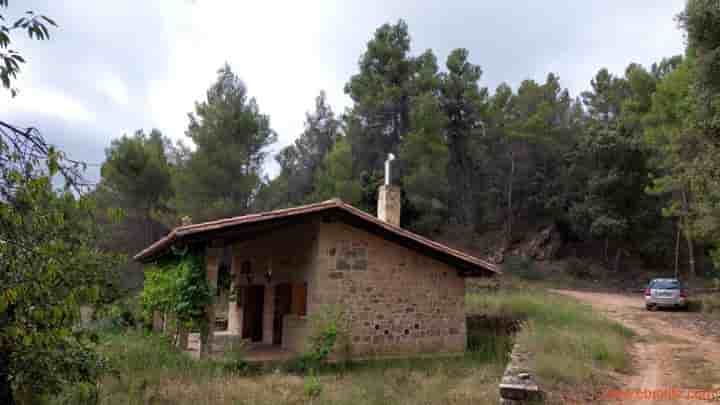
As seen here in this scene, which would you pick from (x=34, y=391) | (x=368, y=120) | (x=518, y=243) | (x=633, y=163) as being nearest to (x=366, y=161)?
(x=368, y=120)

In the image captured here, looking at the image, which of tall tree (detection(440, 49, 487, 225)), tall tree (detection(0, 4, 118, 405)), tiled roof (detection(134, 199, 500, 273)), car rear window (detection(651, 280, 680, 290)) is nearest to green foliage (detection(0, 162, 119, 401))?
tall tree (detection(0, 4, 118, 405))

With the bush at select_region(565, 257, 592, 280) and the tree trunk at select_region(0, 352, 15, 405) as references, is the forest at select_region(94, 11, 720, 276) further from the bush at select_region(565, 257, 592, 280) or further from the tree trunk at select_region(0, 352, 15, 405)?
the tree trunk at select_region(0, 352, 15, 405)

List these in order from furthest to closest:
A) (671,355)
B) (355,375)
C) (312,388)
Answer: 1. (671,355)
2. (355,375)
3. (312,388)

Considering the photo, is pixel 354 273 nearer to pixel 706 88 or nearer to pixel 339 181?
pixel 706 88

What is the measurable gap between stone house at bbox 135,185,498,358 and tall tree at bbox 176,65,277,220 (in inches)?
498

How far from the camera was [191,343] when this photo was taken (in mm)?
13414

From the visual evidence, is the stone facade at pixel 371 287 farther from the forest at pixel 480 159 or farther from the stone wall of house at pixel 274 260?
the forest at pixel 480 159

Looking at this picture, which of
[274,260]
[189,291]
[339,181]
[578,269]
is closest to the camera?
[189,291]

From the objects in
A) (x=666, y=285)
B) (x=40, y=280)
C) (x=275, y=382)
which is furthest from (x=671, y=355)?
(x=40, y=280)

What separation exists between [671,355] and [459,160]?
2842 cm

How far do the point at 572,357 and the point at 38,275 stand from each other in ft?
28.1

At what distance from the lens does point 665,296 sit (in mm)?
20984

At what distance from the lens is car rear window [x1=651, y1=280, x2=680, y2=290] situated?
21.4 meters

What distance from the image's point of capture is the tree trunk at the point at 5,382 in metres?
3.99
